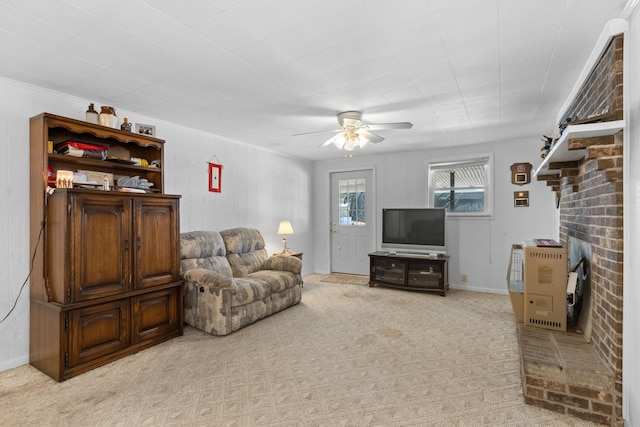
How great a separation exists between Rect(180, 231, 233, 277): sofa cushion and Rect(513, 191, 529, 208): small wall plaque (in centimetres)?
417

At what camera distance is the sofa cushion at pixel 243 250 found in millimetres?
4316

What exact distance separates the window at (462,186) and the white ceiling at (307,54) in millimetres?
1649

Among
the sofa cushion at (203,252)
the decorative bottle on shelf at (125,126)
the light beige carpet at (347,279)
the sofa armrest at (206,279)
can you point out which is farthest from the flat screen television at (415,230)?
the decorative bottle on shelf at (125,126)

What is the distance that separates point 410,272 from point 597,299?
2.93 m

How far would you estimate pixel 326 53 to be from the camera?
7.36 feet

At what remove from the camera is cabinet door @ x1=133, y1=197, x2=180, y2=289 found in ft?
9.77

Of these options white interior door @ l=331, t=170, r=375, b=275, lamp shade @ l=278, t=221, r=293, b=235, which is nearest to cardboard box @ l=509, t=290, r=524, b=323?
white interior door @ l=331, t=170, r=375, b=275

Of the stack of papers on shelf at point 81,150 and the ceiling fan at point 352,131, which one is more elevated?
the ceiling fan at point 352,131

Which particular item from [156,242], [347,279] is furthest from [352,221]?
[156,242]

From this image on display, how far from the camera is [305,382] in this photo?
2.40 m

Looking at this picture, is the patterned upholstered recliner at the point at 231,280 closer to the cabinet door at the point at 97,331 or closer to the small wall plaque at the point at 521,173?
the cabinet door at the point at 97,331

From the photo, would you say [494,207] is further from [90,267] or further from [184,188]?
[90,267]

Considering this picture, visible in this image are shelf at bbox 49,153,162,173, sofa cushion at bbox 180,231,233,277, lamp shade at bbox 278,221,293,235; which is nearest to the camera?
shelf at bbox 49,153,162,173

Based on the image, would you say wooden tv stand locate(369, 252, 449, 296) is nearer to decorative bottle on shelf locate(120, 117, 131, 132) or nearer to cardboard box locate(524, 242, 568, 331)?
cardboard box locate(524, 242, 568, 331)
